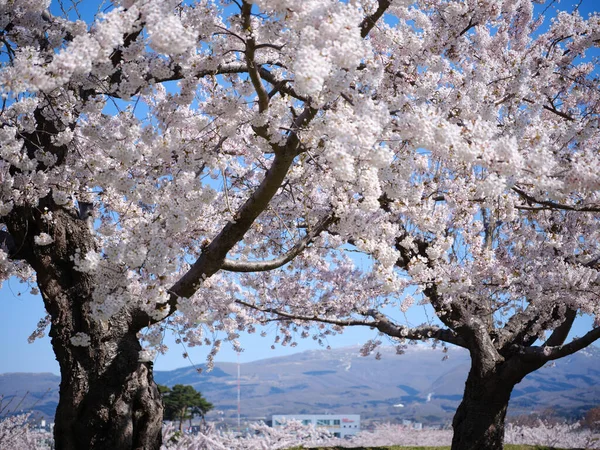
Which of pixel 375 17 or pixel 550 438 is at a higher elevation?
pixel 375 17

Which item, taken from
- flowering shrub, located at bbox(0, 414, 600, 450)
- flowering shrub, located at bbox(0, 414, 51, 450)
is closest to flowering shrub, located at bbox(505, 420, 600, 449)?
flowering shrub, located at bbox(0, 414, 600, 450)

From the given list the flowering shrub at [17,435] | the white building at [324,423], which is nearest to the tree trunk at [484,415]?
the white building at [324,423]

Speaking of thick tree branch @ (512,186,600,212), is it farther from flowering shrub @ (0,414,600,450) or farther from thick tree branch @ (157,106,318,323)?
flowering shrub @ (0,414,600,450)

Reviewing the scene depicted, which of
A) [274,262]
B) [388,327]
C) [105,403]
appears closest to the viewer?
[105,403]

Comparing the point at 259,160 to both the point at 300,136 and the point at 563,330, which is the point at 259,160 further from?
the point at 563,330

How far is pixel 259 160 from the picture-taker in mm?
6590

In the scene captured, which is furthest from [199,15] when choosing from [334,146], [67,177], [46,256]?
[46,256]

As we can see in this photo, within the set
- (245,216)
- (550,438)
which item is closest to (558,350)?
(245,216)

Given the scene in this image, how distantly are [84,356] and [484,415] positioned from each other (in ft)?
22.9

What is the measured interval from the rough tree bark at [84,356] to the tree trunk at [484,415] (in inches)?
225

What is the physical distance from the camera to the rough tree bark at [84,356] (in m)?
5.62

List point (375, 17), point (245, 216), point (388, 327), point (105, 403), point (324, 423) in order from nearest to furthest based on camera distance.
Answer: point (375, 17) → point (245, 216) → point (105, 403) → point (388, 327) → point (324, 423)

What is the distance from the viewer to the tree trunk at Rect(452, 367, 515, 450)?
29.3 feet

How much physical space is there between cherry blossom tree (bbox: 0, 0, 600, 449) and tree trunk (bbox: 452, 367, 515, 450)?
34mm
